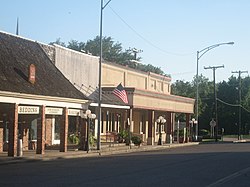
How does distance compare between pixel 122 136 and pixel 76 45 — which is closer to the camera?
pixel 122 136

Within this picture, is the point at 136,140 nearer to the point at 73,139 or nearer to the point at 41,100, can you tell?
the point at 73,139

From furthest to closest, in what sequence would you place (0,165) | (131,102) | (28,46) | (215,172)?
1. (131,102)
2. (28,46)
3. (0,165)
4. (215,172)

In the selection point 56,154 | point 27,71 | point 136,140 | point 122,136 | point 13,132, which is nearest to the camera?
point 13,132

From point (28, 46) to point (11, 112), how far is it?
8.27 metres

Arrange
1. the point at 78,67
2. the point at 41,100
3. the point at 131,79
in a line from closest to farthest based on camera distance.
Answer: the point at 41,100 < the point at 78,67 < the point at 131,79

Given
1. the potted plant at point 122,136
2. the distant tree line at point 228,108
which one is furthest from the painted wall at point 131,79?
the distant tree line at point 228,108

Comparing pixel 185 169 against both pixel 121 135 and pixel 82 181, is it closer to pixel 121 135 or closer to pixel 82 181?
pixel 82 181

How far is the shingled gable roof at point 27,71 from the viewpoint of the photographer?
30.5 m

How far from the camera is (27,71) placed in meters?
32.9

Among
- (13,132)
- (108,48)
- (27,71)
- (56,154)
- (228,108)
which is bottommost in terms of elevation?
(56,154)

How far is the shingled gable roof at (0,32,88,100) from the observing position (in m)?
30.5

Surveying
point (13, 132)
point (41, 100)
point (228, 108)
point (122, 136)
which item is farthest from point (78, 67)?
point (228, 108)

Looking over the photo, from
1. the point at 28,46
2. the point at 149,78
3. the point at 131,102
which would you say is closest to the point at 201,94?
the point at 149,78

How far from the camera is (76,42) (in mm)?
117562
